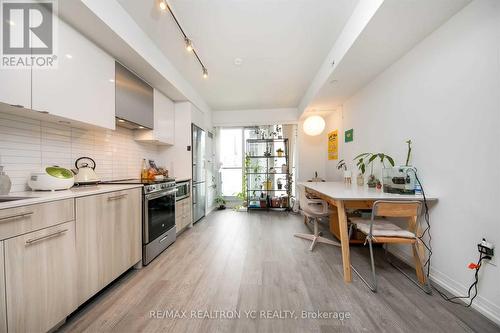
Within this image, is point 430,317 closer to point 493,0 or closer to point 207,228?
point 493,0

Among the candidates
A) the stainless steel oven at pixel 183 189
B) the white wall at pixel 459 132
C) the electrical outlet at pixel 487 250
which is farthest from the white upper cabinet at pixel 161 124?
the electrical outlet at pixel 487 250

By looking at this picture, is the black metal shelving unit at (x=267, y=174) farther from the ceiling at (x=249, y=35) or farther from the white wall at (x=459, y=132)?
the white wall at (x=459, y=132)

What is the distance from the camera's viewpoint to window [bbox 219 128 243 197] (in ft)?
16.7

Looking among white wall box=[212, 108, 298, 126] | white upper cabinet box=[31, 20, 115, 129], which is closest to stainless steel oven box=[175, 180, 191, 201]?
white upper cabinet box=[31, 20, 115, 129]

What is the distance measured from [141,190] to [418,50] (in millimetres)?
3298

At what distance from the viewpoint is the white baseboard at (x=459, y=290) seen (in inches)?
48.3

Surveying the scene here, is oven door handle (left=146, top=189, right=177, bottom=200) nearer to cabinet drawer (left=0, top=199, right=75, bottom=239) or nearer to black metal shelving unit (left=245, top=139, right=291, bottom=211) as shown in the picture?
cabinet drawer (left=0, top=199, right=75, bottom=239)

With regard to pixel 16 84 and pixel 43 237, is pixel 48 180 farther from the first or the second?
pixel 16 84

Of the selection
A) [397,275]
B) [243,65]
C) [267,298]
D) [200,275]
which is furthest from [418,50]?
[200,275]

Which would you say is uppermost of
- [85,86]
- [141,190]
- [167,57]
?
[167,57]

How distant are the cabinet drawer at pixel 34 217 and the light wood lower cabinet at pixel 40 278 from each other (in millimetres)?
34

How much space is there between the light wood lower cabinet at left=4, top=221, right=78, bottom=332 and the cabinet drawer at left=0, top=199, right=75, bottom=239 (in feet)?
0.11

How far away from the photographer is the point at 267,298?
A: 4.84ft

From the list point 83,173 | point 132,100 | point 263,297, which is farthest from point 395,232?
point 132,100
